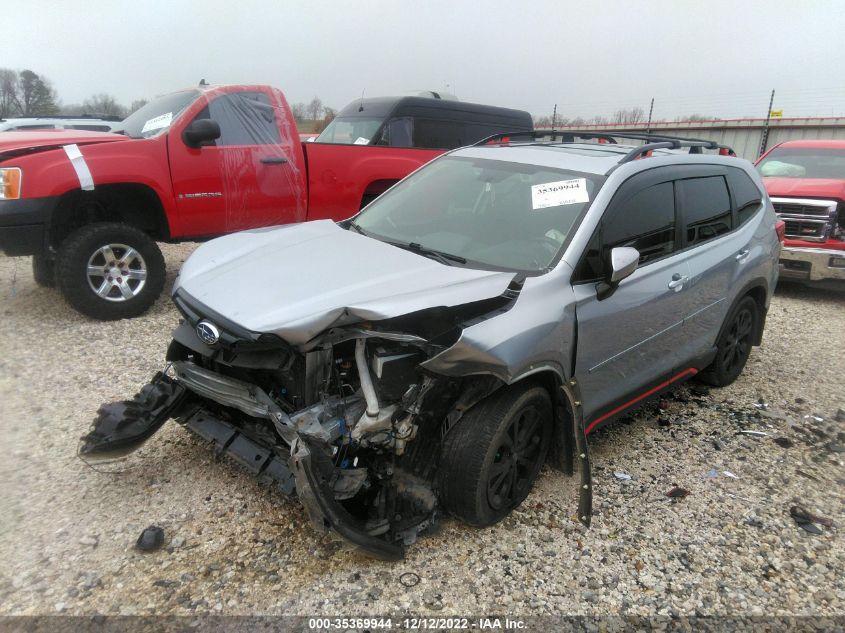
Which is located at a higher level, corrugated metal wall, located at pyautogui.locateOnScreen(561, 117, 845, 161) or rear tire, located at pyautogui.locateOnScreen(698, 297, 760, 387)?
corrugated metal wall, located at pyautogui.locateOnScreen(561, 117, 845, 161)

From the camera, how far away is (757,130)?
23.1 m

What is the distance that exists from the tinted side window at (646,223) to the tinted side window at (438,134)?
5.09 metres

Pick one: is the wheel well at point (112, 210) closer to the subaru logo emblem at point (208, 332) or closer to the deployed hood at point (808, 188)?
the subaru logo emblem at point (208, 332)

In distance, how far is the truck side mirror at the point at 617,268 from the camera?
2.85 meters

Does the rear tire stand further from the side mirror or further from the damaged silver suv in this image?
the side mirror

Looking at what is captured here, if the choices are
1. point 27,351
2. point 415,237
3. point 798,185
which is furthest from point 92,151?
point 798,185

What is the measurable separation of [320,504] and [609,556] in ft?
4.68

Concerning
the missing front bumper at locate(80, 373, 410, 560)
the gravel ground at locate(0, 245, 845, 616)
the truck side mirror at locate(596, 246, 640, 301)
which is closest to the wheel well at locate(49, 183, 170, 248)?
the gravel ground at locate(0, 245, 845, 616)

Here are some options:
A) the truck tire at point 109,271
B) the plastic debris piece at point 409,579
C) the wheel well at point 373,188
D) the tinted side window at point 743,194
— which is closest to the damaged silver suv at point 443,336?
the plastic debris piece at point 409,579

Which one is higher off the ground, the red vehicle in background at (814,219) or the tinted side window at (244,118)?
the tinted side window at (244,118)

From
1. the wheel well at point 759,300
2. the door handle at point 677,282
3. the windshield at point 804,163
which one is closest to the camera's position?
the door handle at point 677,282

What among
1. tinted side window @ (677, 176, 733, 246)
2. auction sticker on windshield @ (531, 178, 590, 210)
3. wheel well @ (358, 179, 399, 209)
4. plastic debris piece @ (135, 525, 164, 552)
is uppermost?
auction sticker on windshield @ (531, 178, 590, 210)

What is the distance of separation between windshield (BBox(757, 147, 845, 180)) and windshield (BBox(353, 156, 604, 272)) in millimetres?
6889

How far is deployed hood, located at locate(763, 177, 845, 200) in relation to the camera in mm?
7524
